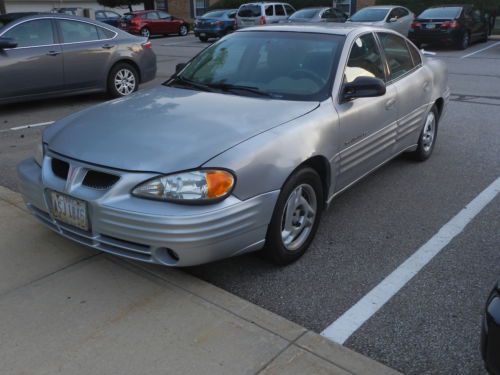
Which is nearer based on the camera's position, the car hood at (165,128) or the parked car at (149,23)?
the car hood at (165,128)

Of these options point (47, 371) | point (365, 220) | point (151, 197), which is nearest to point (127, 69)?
point (365, 220)

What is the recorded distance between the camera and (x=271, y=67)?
164 inches

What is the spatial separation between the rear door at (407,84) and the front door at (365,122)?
164 mm

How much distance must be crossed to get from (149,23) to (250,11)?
6.08 metres

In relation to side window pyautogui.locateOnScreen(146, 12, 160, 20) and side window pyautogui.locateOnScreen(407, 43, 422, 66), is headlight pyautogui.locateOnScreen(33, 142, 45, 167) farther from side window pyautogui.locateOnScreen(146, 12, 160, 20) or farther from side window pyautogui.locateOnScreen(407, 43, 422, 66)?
side window pyautogui.locateOnScreen(146, 12, 160, 20)

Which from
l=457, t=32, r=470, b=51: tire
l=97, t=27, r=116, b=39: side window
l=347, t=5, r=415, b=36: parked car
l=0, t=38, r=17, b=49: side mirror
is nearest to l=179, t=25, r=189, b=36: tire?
l=347, t=5, r=415, b=36: parked car

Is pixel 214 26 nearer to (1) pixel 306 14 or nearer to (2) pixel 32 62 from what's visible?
(1) pixel 306 14

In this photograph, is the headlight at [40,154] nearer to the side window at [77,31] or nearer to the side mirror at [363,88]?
the side mirror at [363,88]

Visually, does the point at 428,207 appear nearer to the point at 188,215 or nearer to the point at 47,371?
the point at 188,215

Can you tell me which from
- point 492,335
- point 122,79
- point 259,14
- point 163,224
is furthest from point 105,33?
Result: point 259,14

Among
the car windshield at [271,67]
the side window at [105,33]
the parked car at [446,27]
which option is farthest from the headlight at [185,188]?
the parked car at [446,27]

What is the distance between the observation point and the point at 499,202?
4676 mm

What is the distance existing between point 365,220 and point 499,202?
1.32 m

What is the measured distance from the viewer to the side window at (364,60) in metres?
4.16
